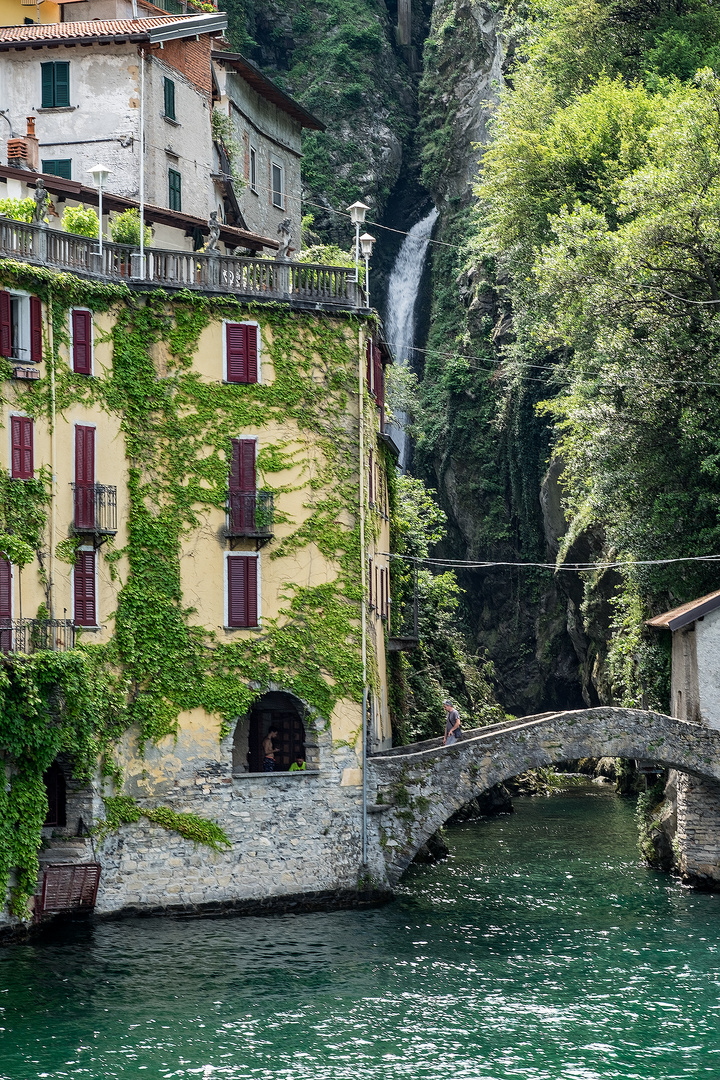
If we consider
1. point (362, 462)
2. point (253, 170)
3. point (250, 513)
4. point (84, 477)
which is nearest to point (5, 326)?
point (84, 477)

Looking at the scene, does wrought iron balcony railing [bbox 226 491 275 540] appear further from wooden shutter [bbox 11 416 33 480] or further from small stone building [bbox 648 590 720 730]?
small stone building [bbox 648 590 720 730]

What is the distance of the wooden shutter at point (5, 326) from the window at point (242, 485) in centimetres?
681

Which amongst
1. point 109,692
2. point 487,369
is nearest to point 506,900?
point 109,692

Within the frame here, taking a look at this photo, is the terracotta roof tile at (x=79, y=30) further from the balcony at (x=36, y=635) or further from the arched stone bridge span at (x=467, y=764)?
the arched stone bridge span at (x=467, y=764)

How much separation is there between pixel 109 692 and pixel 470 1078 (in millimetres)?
15890

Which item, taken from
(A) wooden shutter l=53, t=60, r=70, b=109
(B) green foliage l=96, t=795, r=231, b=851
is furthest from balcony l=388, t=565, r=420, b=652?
(A) wooden shutter l=53, t=60, r=70, b=109

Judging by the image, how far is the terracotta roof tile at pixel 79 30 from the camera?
165 feet

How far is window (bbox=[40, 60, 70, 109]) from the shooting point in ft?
168

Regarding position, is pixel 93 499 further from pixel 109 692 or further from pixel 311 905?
pixel 311 905

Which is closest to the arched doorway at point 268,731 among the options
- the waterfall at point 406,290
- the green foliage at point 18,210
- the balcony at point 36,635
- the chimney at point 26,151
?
the balcony at point 36,635

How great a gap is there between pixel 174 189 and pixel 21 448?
1976 cm

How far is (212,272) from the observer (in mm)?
39969

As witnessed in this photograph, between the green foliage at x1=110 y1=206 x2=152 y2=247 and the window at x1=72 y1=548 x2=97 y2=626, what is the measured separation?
985 cm

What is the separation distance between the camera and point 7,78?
51.2 m
